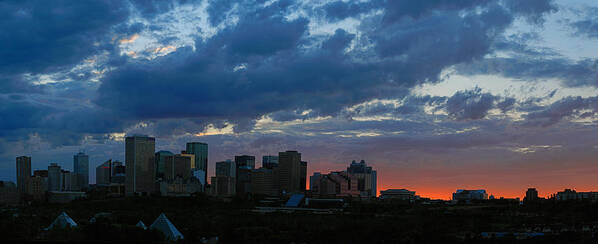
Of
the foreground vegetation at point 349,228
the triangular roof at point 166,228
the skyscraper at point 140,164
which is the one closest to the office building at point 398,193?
the foreground vegetation at point 349,228

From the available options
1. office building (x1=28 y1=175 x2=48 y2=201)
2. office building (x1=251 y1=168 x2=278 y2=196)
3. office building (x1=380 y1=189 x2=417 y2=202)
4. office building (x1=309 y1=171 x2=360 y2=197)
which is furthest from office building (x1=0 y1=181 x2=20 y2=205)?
office building (x1=380 y1=189 x2=417 y2=202)

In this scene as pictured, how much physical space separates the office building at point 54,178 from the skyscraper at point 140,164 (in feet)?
82.2

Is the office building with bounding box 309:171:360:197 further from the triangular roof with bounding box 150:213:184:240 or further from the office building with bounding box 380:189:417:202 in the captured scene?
the triangular roof with bounding box 150:213:184:240

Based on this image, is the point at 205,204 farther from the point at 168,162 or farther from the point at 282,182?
the point at 168,162

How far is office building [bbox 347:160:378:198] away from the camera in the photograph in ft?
505

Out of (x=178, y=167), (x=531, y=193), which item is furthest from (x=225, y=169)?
(x=531, y=193)

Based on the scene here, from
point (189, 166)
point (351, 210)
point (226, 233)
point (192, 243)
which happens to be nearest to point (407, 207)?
point (351, 210)

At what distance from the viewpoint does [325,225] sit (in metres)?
54.9

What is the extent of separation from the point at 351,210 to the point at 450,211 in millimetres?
15058

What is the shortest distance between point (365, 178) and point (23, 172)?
92376 mm

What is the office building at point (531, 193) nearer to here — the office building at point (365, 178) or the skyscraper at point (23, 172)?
the office building at point (365, 178)

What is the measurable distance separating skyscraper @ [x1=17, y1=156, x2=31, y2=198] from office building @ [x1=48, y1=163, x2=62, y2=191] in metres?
8.72

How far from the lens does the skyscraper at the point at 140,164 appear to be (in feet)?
483

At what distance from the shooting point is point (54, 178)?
6250 inches
